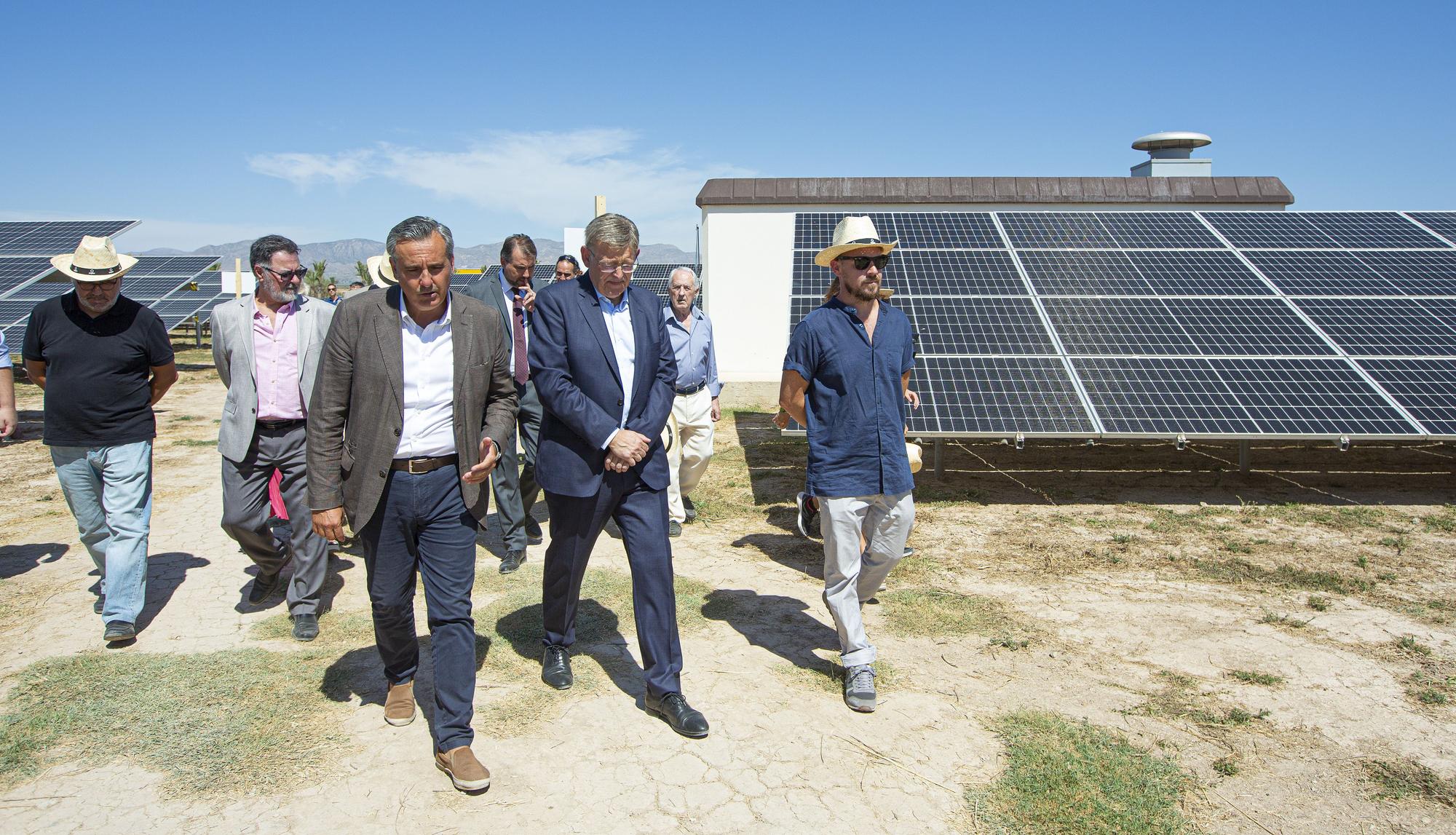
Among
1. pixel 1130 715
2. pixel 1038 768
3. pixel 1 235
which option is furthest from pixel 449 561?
pixel 1 235

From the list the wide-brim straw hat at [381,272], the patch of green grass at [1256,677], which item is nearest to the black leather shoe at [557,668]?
the patch of green grass at [1256,677]

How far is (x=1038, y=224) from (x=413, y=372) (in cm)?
912

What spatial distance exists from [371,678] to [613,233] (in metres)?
2.48

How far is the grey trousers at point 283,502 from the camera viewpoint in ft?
17.0

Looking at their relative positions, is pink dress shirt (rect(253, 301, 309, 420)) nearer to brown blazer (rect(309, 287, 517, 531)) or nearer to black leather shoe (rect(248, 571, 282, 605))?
black leather shoe (rect(248, 571, 282, 605))

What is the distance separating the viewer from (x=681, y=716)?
3.96m

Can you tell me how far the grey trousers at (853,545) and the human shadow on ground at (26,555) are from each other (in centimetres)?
564

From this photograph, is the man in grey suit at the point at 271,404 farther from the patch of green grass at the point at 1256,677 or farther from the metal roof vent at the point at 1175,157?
the metal roof vent at the point at 1175,157

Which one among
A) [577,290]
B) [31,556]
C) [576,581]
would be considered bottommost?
[31,556]

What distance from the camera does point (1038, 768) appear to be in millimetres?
3645

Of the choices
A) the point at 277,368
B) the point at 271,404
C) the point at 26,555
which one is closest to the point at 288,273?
the point at 277,368

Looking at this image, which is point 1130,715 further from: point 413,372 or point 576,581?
point 413,372

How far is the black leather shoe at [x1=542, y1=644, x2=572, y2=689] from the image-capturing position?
441 cm

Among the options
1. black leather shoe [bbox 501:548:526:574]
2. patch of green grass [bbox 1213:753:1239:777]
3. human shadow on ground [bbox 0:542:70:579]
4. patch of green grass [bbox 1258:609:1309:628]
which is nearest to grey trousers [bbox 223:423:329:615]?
black leather shoe [bbox 501:548:526:574]
